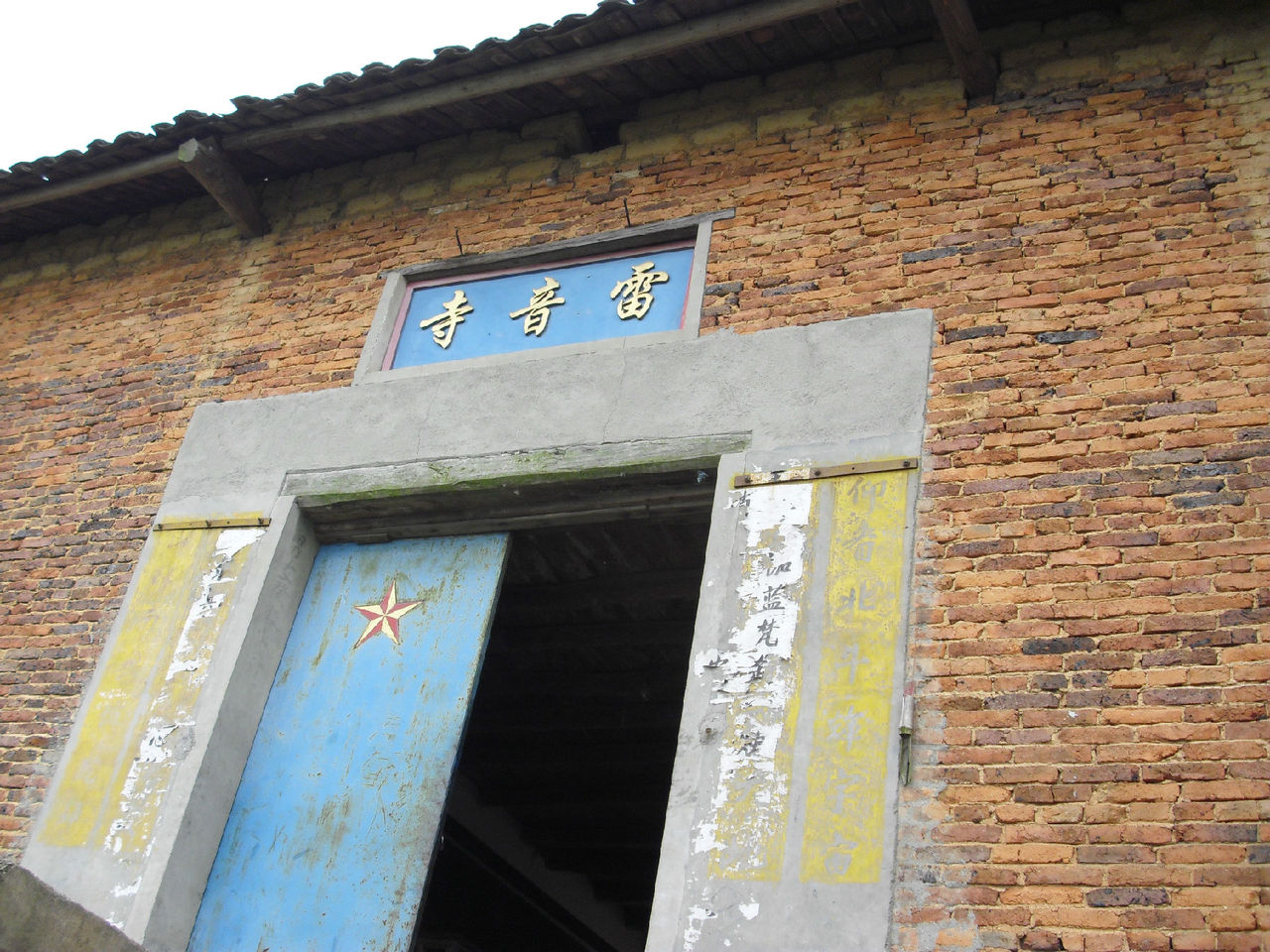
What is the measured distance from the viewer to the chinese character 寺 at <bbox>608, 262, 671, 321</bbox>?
643cm

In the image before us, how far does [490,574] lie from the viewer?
6.11 metres

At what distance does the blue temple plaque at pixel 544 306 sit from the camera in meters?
6.43

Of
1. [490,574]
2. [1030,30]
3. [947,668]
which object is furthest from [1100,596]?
[1030,30]

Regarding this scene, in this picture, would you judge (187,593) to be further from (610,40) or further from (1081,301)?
(1081,301)

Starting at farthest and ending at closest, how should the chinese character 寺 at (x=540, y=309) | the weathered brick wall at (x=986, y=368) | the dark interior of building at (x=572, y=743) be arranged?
the dark interior of building at (x=572, y=743) < the chinese character 寺 at (x=540, y=309) < the weathered brick wall at (x=986, y=368)

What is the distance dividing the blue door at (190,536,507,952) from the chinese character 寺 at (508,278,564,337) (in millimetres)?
1088

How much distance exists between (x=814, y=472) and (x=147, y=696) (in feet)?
→ 10.1

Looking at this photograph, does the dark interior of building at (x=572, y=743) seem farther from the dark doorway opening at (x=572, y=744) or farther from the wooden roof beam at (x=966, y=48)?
the wooden roof beam at (x=966, y=48)

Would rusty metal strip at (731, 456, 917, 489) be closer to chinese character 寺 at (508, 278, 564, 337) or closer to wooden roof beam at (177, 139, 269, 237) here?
chinese character 寺 at (508, 278, 564, 337)

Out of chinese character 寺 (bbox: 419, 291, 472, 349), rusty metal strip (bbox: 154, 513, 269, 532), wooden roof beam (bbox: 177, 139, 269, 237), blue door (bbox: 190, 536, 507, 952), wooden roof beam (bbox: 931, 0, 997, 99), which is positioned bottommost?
blue door (bbox: 190, 536, 507, 952)

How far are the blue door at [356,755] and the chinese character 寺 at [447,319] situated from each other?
109cm

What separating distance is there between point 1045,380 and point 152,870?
410 centimetres

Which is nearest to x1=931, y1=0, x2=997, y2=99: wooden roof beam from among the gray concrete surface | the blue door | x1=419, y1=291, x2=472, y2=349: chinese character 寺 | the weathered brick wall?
the weathered brick wall

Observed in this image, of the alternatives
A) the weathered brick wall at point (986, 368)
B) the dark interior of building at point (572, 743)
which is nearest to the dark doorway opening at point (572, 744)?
the dark interior of building at point (572, 743)
